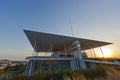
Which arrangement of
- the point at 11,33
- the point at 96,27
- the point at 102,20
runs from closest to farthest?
1. the point at 102,20
2. the point at 96,27
3. the point at 11,33

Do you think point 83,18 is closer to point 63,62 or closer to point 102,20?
point 102,20

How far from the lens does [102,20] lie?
11.7 meters

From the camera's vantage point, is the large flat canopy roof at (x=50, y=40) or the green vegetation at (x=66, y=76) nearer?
the green vegetation at (x=66, y=76)

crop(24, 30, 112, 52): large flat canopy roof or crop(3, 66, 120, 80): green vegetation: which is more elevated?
crop(24, 30, 112, 52): large flat canopy roof

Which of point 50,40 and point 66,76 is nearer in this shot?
point 66,76

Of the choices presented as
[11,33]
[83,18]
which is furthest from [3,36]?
[83,18]

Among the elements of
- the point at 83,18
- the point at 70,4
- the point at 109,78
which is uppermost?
the point at 70,4

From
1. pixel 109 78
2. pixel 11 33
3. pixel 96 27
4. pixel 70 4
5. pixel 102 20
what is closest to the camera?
pixel 109 78

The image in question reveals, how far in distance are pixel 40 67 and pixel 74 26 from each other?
26.0 ft

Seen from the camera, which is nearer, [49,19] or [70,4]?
[70,4]

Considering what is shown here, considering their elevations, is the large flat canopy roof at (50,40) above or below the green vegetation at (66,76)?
above

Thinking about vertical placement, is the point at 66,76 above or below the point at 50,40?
below

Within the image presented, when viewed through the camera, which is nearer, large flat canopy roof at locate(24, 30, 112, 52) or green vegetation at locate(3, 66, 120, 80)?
green vegetation at locate(3, 66, 120, 80)

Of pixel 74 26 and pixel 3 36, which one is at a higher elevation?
pixel 74 26
